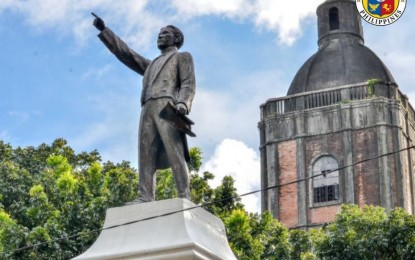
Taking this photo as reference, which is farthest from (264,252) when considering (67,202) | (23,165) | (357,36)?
(357,36)

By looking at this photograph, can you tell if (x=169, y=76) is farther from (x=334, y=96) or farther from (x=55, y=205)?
(x=334, y=96)

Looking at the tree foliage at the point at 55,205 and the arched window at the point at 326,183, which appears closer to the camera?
the tree foliage at the point at 55,205

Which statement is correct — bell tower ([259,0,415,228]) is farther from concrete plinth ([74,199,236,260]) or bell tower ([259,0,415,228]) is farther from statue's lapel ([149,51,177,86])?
concrete plinth ([74,199,236,260])

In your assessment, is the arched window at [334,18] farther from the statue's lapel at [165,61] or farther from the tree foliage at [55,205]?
the statue's lapel at [165,61]

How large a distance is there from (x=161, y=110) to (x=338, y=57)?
35.5m

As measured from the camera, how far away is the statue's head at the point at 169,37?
28.2 feet

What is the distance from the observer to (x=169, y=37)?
28.2ft

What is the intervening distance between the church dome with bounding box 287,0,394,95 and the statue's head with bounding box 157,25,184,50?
33864 millimetres

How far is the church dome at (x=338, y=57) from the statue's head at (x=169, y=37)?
3386cm

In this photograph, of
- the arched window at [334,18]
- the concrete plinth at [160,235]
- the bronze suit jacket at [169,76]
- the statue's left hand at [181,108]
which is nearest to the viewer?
the concrete plinth at [160,235]

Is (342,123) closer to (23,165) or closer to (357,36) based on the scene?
(357,36)

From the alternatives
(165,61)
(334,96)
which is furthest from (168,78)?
(334,96)

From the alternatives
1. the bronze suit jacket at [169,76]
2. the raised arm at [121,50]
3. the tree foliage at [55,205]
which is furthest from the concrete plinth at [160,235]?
the tree foliage at [55,205]

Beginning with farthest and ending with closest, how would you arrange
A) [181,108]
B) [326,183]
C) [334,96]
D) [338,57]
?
[338,57]
[334,96]
[326,183]
[181,108]
